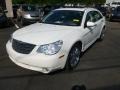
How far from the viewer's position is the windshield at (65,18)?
6.04 metres

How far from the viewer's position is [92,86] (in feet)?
14.9

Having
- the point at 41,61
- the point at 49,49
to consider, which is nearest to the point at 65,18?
the point at 49,49

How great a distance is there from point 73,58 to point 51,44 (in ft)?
3.42

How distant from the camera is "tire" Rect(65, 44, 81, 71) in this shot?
16.9 feet

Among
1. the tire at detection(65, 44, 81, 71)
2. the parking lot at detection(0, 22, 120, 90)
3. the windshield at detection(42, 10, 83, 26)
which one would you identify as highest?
the windshield at detection(42, 10, 83, 26)

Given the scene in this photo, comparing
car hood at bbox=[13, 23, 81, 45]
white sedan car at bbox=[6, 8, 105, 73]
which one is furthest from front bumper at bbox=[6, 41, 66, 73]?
car hood at bbox=[13, 23, 81, 45]

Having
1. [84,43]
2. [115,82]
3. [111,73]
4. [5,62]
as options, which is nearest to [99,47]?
[84,43]

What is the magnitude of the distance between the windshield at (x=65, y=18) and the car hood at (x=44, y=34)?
37cm

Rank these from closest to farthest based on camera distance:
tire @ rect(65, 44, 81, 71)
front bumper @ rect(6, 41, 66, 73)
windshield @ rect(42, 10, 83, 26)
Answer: front bumper @ rect(6, 41, 66, 73) → tire @ rect(65, 44, 81, 71) → windshield @ rect(42, 10, 83, 26)

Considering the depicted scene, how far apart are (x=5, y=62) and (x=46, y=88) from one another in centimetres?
211

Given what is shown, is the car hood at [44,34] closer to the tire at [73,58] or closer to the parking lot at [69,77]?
the tire at [73,58]

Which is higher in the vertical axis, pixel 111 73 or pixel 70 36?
pixel 70 36

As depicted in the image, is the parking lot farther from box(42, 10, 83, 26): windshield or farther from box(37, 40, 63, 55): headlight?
box(42, 10, 83, 26): windshield

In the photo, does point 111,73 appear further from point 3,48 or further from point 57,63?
point 3,48
